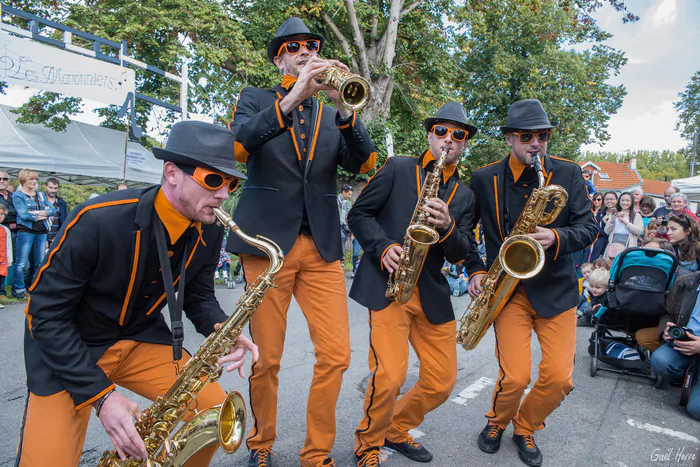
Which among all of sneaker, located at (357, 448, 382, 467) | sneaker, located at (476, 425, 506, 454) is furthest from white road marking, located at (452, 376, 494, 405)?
sneaker, located at (357, 448, 382, 467)

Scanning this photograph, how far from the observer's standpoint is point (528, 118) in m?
3.29

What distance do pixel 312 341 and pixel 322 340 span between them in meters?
0.08

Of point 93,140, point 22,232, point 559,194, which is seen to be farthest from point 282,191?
Result: point 93,140

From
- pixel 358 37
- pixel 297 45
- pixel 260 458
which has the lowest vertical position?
pixel 260 458

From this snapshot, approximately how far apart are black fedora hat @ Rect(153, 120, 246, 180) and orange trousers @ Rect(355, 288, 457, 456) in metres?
1.47

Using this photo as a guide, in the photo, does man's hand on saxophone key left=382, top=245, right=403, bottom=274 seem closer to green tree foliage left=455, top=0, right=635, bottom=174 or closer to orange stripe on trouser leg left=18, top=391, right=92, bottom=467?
orange stripe on trouser leg left=18, top=391, right=92, bottom=467

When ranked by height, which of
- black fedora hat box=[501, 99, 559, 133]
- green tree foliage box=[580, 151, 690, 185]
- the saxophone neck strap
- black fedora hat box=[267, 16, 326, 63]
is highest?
green tree foliage box=[580, 151, 690, 185]

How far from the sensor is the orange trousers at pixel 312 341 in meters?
2.79

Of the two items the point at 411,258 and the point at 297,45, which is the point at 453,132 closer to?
the point at 411,258

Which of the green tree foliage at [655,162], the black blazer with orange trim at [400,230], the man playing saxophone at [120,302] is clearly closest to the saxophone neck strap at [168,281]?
the man playing saxophone at [120,302]

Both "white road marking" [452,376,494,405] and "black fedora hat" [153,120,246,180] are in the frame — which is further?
"white road marking" [452,376,494,405]

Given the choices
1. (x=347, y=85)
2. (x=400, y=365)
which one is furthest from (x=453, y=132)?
(x=400, y=365)

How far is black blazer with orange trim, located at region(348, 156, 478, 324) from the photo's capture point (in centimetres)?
307

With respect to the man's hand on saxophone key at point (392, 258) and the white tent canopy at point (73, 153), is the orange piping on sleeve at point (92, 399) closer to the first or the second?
the man's hand on saxophone key at point (392, 258)
